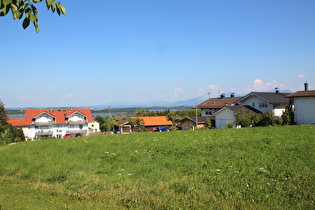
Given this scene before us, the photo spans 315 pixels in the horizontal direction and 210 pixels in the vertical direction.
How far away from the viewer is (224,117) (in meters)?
39.2

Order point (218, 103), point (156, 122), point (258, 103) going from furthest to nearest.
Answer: point (156, 122), point (218, 103), point (258, 103)

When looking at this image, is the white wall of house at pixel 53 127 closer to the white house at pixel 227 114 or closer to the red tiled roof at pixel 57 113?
the red tiled roof at pixel 57 113

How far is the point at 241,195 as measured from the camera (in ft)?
17.0

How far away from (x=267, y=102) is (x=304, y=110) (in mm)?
8614

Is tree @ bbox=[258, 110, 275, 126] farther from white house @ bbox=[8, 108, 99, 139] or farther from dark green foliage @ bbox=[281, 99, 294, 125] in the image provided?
white house @ bbox=[8, 108, 99, 139]

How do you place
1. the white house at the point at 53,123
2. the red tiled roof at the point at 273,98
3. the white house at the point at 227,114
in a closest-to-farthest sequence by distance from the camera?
the red tiled roof at the point at 273,98, the white house at the point at 227,114, the white house at the point at 53,123

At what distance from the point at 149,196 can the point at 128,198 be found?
48 centimetres

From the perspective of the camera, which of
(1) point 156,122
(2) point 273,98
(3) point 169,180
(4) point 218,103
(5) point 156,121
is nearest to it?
(3) point 169,180

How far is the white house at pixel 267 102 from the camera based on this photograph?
36906 millimetres

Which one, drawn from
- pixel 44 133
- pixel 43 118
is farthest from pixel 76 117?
pixel 44 133

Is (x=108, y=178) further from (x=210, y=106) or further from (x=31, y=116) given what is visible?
(x=31, y=116)

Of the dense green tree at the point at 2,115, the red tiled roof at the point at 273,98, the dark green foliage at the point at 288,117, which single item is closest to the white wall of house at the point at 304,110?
the dark green foliage at the point at 288,117

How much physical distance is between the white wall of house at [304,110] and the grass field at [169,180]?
22.3 metres

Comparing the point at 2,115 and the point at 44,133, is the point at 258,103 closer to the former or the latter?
the point at 2,115
